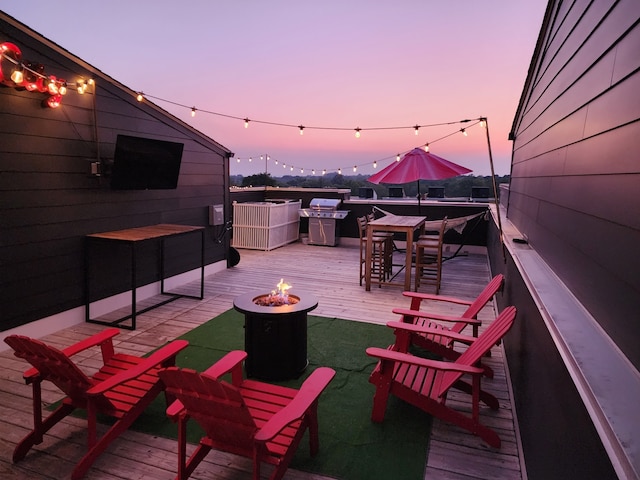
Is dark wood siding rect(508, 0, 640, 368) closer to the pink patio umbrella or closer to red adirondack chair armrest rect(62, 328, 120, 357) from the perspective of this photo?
red adirondack chair armrest rect(62, 328, 120, 357)

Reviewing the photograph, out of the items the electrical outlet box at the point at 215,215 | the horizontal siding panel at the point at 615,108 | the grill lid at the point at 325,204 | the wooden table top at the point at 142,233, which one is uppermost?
the horizontal siding panel at the point at 615,108

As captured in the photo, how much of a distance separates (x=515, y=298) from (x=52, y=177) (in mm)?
4366

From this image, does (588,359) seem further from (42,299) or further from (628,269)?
(42,299)

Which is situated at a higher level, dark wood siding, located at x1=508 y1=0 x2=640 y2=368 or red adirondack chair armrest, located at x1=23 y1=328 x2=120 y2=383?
dark wood siding, located at x1=508 y1=0 x2=640 y2=368

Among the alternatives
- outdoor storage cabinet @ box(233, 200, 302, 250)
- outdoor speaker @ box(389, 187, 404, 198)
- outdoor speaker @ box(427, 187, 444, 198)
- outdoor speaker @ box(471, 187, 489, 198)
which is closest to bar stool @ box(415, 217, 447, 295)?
outdoor storage cabinet @ box(233, 200, 302, 250)

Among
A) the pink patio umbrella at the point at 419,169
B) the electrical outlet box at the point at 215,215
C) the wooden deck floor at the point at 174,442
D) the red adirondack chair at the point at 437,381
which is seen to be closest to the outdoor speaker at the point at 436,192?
the pink patio umbrella at the point at 419,169

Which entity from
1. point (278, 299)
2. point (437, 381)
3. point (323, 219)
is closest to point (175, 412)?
point (278, 299)

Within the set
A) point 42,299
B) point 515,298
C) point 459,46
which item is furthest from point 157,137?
point 459,46

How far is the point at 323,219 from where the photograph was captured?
9.44m

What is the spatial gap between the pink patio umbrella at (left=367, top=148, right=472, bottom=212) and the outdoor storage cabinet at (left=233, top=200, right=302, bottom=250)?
287cm

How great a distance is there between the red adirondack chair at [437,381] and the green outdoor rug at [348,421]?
0.57 ft

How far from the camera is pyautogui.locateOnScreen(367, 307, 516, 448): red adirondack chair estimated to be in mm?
2293

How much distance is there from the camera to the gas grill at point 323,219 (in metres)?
9.34

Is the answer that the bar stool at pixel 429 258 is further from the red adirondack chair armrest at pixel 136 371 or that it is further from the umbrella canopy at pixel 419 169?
the red adirondack chair armrest at pixel 136 371
